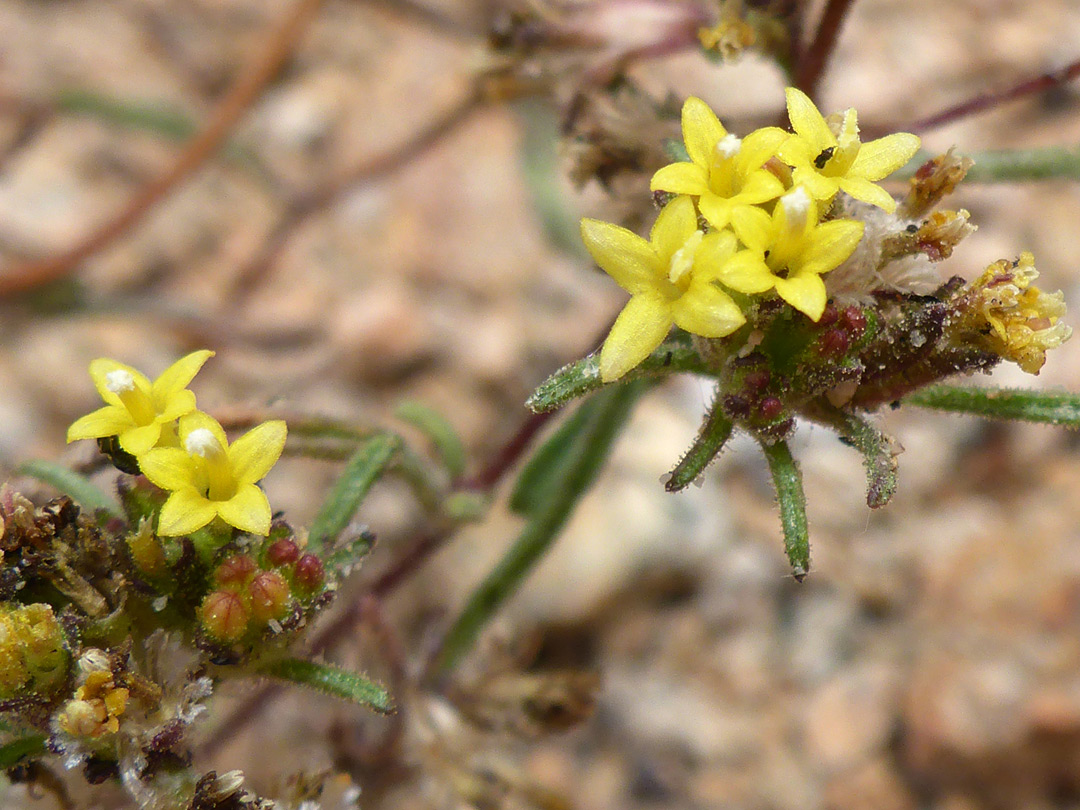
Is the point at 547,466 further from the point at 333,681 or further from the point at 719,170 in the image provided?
the point at 719,170

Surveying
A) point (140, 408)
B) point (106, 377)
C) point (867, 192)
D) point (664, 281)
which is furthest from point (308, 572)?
point (867, 192)

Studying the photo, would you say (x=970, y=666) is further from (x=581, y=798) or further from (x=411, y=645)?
(x=411, y=645)

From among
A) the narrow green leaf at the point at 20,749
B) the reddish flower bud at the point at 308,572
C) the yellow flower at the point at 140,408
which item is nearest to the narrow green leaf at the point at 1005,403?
the reddish flower bud at the point at 308,572

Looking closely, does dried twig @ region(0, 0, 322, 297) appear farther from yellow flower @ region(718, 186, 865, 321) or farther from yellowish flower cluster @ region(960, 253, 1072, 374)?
yellowish flower cluster @ region(960, 253, 1072, 374)

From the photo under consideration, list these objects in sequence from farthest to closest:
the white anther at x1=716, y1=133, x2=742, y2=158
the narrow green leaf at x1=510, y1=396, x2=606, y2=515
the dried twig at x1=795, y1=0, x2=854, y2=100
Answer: the narrow green leaf at x1=510, y1=396, x2=606, y2=515 < the dried twig at x1=795, y1=0, x2=854, y2=100 < the white anther at x1=716, y1=133, x2=742, y2=158

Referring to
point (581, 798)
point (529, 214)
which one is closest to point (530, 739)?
point (581, 798)

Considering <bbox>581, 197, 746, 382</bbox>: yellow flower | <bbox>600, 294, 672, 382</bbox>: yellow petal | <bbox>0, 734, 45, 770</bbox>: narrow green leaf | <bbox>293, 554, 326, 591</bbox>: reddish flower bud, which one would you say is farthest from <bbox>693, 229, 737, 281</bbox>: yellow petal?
<bbox>0, 734, 45, 770</bbox>: narrow green leaf
